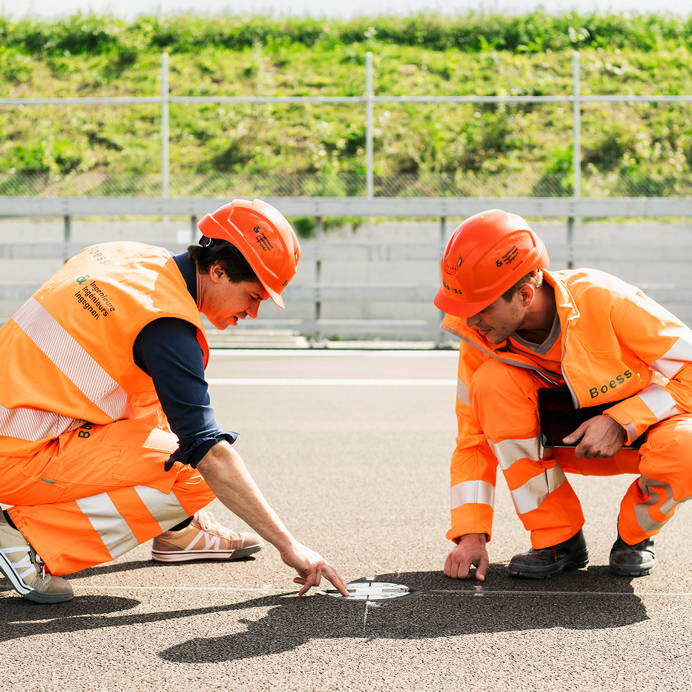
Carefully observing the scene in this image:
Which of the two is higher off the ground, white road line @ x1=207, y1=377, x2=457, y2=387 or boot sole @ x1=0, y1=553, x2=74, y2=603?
boot sole @ x1=0, y1=553, x2=74, y2=603

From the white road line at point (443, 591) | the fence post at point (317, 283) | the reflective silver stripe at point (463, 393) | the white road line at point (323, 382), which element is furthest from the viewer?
the fence post at point (317, 283)

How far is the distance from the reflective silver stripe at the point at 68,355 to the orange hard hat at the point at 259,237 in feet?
1.75

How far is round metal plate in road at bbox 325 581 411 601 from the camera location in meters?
3.54

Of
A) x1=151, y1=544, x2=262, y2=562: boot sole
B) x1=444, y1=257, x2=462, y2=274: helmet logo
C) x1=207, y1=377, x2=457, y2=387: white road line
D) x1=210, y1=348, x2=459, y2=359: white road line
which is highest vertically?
x1=444, y1=257, x2=462, y2=274: helmet logo

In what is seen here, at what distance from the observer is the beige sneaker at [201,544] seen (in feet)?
13.1

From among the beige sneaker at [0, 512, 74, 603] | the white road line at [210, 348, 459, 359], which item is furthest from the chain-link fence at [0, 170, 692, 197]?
the beige sneaker at [0, 512, 74, 603]

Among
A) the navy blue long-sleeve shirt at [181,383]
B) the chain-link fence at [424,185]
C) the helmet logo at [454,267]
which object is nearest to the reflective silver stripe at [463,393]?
the helmet logo at [454,267]

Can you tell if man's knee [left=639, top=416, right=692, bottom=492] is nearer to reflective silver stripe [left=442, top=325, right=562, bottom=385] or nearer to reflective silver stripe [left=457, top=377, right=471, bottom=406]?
reflective silver stripe [left=442, top=325, right=562, bottom=385]

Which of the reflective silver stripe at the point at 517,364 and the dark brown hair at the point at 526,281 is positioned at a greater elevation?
the dark brown hair at the point at 526,281

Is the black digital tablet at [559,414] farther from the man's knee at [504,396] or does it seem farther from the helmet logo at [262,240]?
the helmet logo at [262,240]

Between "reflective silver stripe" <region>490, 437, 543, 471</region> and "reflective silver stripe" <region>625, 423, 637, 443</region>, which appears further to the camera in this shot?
"reflective silver stripe" <region>490, 437, 543, 471</region>

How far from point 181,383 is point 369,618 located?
2.98 ft

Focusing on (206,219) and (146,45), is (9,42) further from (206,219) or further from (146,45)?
(206,219)

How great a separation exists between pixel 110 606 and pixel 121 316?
932 millimetres
